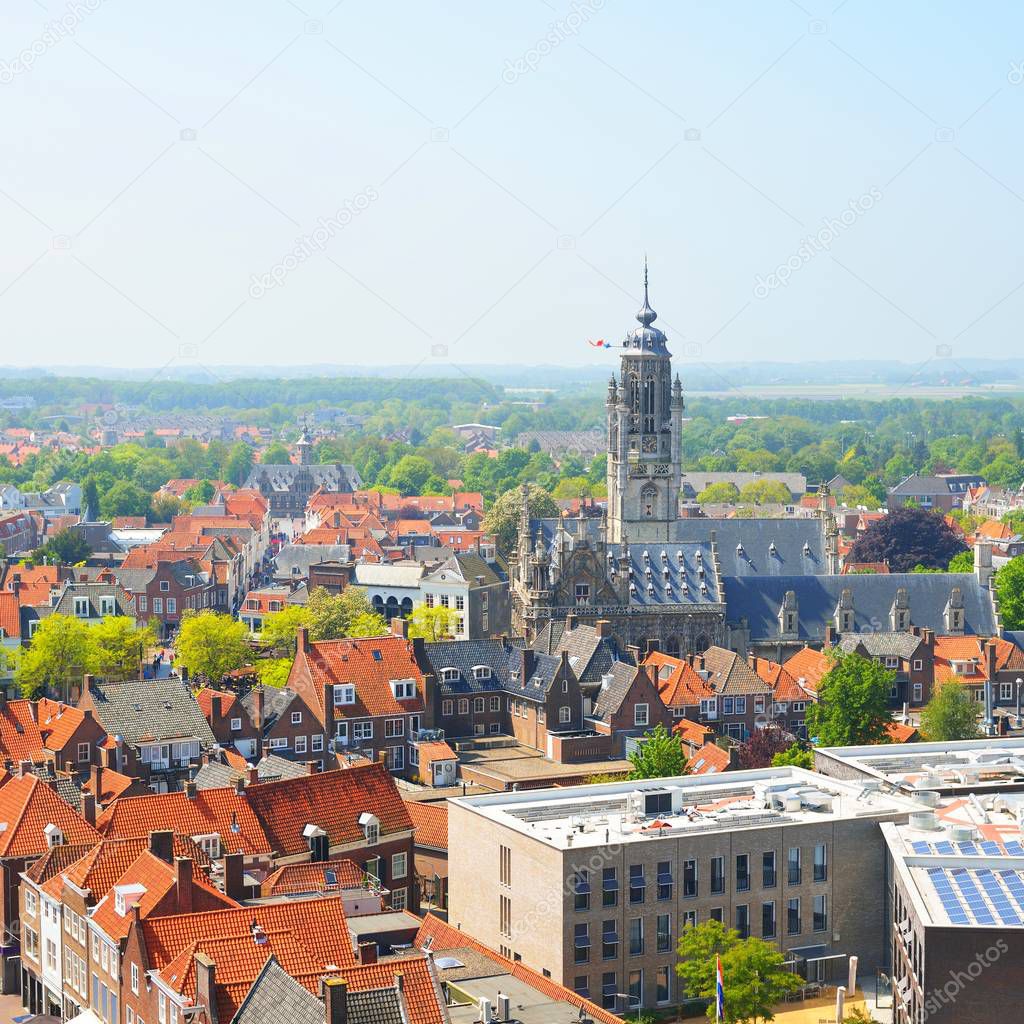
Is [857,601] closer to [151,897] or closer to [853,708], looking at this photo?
[853,708]

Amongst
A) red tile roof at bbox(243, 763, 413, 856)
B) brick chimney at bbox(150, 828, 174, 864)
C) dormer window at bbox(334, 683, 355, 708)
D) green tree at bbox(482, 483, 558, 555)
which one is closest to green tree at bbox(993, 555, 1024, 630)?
dormer window at bbox(334, 683, 355, 708)

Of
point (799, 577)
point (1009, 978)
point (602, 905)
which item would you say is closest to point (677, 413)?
point (799, 577)

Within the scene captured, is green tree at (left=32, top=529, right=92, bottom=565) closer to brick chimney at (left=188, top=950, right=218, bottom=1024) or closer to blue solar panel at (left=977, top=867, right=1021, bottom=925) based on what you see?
blue solar panel at (left=977, top=867, right=1021, bottom=925)

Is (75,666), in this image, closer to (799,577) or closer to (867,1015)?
(799,577)

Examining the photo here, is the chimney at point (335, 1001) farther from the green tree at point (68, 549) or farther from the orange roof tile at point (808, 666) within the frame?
the green tree at point (68, 549)

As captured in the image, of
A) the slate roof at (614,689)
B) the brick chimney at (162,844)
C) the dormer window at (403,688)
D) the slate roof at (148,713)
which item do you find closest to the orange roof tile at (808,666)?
the slate roof at (614,689)

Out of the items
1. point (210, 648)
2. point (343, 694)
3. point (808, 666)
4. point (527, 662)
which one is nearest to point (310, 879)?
point (343, 694)

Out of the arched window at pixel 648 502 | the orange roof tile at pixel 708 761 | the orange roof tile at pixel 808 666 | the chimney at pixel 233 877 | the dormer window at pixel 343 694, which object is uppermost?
the arched window at pixel 648 502
